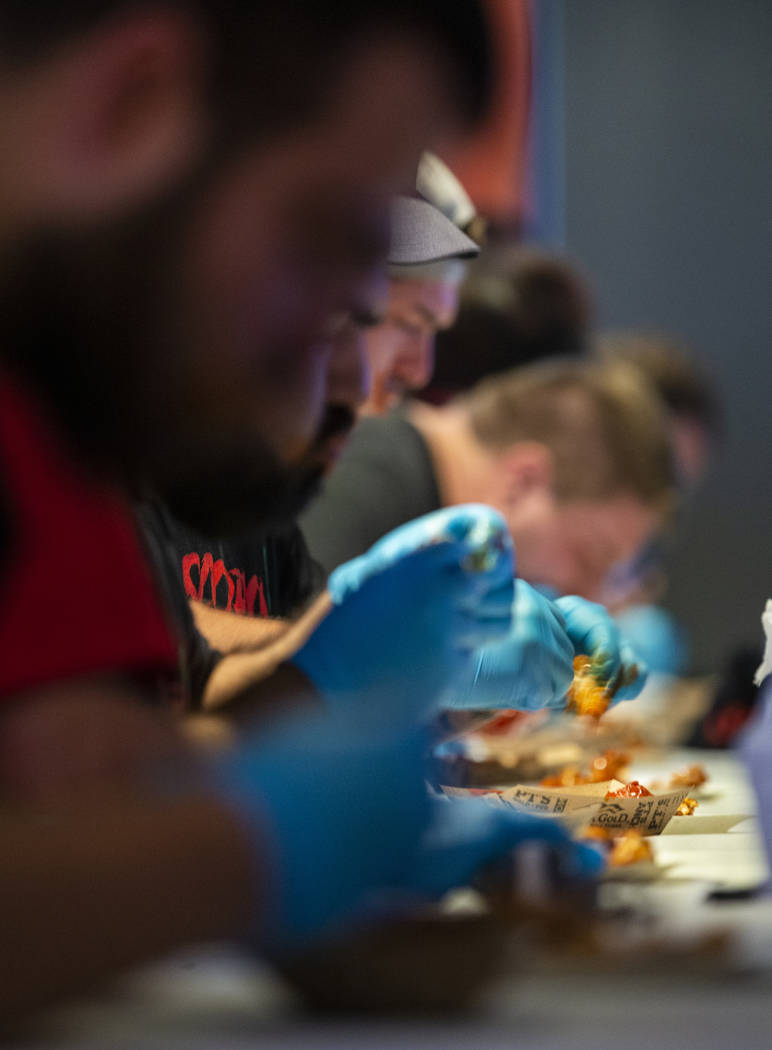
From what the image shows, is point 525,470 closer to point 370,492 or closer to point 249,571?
point 370,492

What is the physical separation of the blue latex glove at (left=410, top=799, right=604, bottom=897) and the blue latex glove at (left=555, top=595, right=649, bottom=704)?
1.23 ft

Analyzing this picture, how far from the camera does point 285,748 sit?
0.43 metres

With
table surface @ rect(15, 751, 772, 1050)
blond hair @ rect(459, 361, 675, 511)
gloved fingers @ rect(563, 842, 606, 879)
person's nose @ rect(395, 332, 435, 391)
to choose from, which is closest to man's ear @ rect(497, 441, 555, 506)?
blond hair @ rect(459, 361, 675, 511)

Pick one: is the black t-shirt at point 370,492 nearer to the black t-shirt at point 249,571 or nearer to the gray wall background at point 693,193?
the black t-shirt at point 249,571

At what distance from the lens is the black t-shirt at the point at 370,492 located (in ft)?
2.67

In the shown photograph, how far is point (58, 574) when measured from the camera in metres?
0.44

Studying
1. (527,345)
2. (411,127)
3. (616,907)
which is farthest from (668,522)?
(411,127)

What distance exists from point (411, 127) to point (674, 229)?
1.63 ft

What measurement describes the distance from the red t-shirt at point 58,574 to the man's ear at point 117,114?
8 centimetres

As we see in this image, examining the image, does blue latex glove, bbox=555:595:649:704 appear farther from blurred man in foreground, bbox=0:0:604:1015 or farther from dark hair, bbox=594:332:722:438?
blurred man in foreground, bbox=0:0:604:1015

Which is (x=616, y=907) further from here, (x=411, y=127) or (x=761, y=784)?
(x=411, y=127)

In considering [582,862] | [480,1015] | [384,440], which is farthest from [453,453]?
[480,1015]

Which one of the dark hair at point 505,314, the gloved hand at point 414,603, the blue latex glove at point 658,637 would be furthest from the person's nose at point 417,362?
the blue latex glove at point 658,637

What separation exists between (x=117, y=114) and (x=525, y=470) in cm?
66
